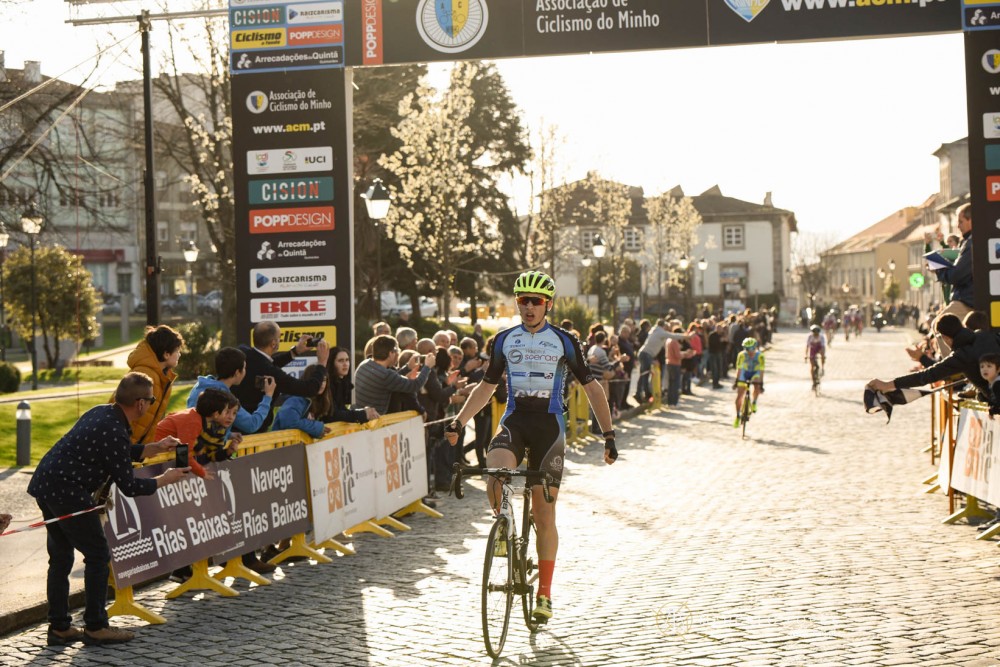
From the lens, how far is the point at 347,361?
1286 cm

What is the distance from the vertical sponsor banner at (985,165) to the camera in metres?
13.8

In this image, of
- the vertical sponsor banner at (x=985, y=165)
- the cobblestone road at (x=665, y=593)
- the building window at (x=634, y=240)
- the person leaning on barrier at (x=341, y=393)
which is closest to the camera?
the cobblestone road at (x=665, y=593)

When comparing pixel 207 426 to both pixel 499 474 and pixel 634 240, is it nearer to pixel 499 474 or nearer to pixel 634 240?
pixel 499 474

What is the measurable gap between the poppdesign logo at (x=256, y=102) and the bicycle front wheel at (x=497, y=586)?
8750 mm

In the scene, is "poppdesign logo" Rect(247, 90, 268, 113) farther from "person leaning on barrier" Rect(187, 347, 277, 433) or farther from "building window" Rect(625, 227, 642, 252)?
"building window" Rect(625, 227, 642, 252)

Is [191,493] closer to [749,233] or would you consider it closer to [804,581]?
[804,581]

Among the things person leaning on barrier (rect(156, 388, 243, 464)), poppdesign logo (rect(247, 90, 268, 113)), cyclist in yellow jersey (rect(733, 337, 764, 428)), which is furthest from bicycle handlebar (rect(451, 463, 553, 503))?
cyclist in yellow jersey (rect(733, 337, 764, 428))

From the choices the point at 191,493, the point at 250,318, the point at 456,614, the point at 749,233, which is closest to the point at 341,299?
the point at 250,318

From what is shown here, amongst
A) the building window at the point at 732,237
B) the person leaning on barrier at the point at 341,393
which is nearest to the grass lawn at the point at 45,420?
the person leaning on barrier at the point at 341,393

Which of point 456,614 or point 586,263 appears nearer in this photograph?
Answer: point 456,614

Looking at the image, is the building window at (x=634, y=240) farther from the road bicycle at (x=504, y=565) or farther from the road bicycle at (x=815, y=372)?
the road bicycle at (x=504, y=565)

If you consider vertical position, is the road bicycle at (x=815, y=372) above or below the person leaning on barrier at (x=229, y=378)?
below

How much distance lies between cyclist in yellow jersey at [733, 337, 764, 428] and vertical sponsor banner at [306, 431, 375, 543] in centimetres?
1205

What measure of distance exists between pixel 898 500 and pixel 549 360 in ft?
23.7
